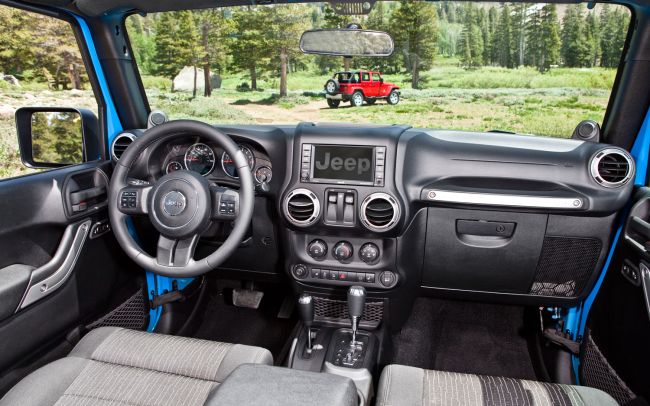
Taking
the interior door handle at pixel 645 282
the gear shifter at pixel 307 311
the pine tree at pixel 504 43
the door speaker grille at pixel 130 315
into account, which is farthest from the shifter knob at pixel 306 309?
the pine tree at pixel 504 43

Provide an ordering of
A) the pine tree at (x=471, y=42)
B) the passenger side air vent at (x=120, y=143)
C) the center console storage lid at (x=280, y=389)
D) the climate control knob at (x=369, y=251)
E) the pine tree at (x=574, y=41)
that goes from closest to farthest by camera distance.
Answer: the center console storage lid at (x=280, y=389), the climate control knob at (x=369, y=251), the pine tree at (x=574, y=41), the pine tree at (x=471, y=42), the passenger side air vent at (x=120, y=143)

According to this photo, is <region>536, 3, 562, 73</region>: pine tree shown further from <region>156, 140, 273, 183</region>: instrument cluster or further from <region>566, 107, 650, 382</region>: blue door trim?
<region>156, 140, 273, 183</region>: instrument cluster

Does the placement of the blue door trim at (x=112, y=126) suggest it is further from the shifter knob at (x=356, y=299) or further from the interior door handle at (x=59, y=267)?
the shifter knob at (x=356, y=299)

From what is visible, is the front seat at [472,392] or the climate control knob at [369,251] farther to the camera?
the climate control knob at [369,251]

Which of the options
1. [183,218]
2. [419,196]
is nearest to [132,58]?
[183,218]

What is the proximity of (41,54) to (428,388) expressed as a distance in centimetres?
321

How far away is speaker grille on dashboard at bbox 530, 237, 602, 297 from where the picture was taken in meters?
2.47

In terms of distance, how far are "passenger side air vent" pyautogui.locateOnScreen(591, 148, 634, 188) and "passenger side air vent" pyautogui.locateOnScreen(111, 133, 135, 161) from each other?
237cm

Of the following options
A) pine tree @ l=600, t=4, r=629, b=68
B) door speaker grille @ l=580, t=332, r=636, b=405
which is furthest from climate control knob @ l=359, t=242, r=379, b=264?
pine tree @ l=600, t=4, r=629, b=68

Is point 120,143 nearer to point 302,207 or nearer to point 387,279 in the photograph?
point 302,207

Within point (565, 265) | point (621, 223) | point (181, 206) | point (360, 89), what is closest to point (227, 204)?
point (181, 206)

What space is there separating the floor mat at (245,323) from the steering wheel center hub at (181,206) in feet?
4.63

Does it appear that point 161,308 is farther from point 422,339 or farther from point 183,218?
point 422,339

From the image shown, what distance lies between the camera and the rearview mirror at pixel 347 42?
2436 mm
